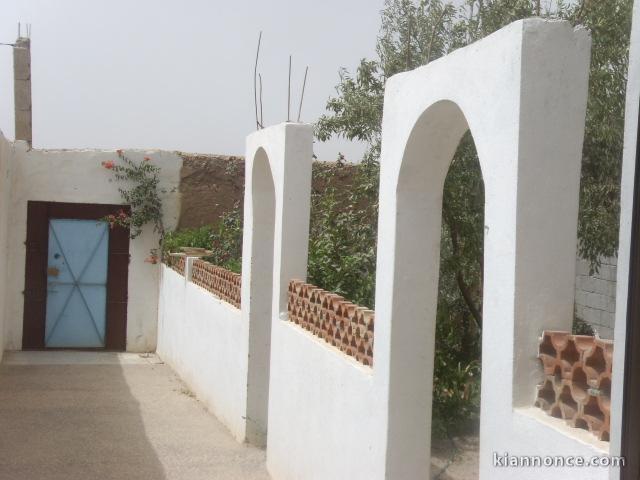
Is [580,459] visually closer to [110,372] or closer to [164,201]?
[110,372]

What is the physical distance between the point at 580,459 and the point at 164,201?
32.6 feet

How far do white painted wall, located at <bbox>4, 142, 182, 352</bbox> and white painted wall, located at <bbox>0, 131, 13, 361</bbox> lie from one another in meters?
0.17

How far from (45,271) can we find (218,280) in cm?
422

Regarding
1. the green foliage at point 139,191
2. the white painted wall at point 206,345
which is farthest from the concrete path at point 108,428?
the green foliage at point 139,191

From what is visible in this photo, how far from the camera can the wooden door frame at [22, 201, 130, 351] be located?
11727 millimetres

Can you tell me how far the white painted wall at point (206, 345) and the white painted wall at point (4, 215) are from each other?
2.05 metres

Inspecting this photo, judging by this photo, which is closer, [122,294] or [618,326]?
[618,326]

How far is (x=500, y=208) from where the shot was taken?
299 cm

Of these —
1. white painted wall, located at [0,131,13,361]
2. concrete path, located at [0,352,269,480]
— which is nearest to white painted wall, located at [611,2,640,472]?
concrete path, located at [0,352,269,480]

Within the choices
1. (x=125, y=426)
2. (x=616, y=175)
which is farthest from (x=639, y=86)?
(x=125, y=426)

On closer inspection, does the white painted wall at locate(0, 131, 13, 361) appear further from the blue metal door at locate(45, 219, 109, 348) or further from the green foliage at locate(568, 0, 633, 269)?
the green foliage at locate(568, 0, 633, 269)

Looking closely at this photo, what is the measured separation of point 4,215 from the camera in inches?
435

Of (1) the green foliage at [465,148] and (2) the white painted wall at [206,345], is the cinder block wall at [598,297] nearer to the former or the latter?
(1) the green foliage at [465,148]

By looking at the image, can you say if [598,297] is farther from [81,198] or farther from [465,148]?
[81,198]
